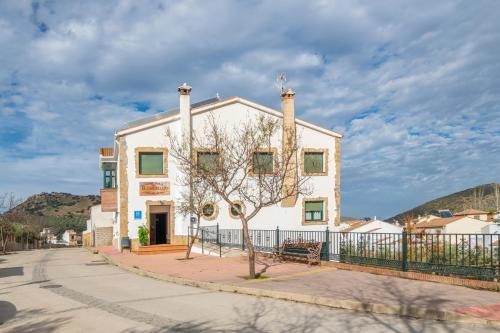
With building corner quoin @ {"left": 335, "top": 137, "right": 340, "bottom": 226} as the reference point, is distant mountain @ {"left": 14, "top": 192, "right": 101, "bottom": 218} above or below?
below

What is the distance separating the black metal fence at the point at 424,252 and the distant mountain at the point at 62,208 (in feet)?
273

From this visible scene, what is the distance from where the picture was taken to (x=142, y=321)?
8.65m

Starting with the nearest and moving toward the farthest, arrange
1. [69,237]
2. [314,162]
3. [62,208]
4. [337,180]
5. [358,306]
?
[358,306] → [314,162] → [337,180] → [69,237] → [62,208]

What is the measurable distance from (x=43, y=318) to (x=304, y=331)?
5180 mm

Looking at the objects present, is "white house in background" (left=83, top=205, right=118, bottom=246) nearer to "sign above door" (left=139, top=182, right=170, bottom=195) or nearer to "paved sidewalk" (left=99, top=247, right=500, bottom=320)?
"sign above door" (left=139, top=182, right=170, bottom=195)

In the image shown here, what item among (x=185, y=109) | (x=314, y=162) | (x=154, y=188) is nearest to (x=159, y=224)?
(x=154, y=188)

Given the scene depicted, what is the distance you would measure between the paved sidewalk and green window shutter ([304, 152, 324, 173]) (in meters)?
14.0

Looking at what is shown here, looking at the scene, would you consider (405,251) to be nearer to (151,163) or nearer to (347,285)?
(347,285)

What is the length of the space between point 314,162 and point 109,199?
45.2 feet

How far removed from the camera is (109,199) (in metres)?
30.2

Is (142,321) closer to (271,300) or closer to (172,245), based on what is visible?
(271,300)

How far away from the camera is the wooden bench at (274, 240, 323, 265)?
16.7 meters

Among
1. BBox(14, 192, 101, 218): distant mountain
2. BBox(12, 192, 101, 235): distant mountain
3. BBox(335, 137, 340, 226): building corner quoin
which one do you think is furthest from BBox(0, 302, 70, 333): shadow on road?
BBox(14, 192, 101, 218): distant mountain

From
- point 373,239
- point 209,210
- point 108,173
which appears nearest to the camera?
point 373,239
